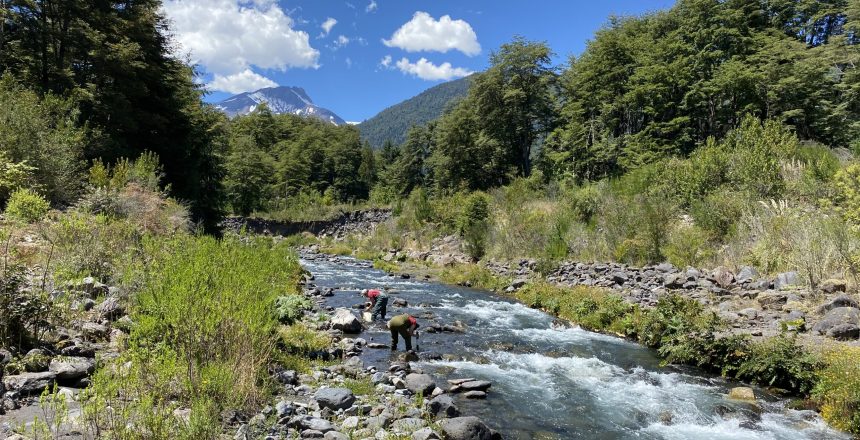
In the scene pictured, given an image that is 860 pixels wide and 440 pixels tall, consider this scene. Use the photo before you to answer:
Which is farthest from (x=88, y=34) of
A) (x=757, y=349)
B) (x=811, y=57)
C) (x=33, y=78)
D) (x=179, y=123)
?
(x=811, y=57)

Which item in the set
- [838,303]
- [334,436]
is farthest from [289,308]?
[838,303]

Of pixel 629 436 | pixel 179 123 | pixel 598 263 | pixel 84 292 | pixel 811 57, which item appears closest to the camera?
pixel 629 436

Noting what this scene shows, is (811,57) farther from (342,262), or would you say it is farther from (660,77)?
(342,262)

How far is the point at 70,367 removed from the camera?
574 centimetres

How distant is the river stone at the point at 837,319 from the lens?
9.42m

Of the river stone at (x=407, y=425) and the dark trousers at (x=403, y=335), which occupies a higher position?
the river stone at (x=407, y=425)

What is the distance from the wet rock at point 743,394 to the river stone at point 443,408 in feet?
17.0

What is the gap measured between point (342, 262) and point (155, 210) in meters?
18.4

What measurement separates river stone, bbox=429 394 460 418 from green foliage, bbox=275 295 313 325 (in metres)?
5.20

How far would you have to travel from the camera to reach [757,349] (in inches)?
352

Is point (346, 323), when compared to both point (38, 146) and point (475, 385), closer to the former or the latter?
point (475, 385)

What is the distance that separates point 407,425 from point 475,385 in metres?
2.58

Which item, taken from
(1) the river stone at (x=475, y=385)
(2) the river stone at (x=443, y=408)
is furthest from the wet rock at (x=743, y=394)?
(2) the river stone at (x=443, y=408)

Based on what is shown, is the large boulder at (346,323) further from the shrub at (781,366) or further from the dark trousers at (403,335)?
the shrub at (781,366)
